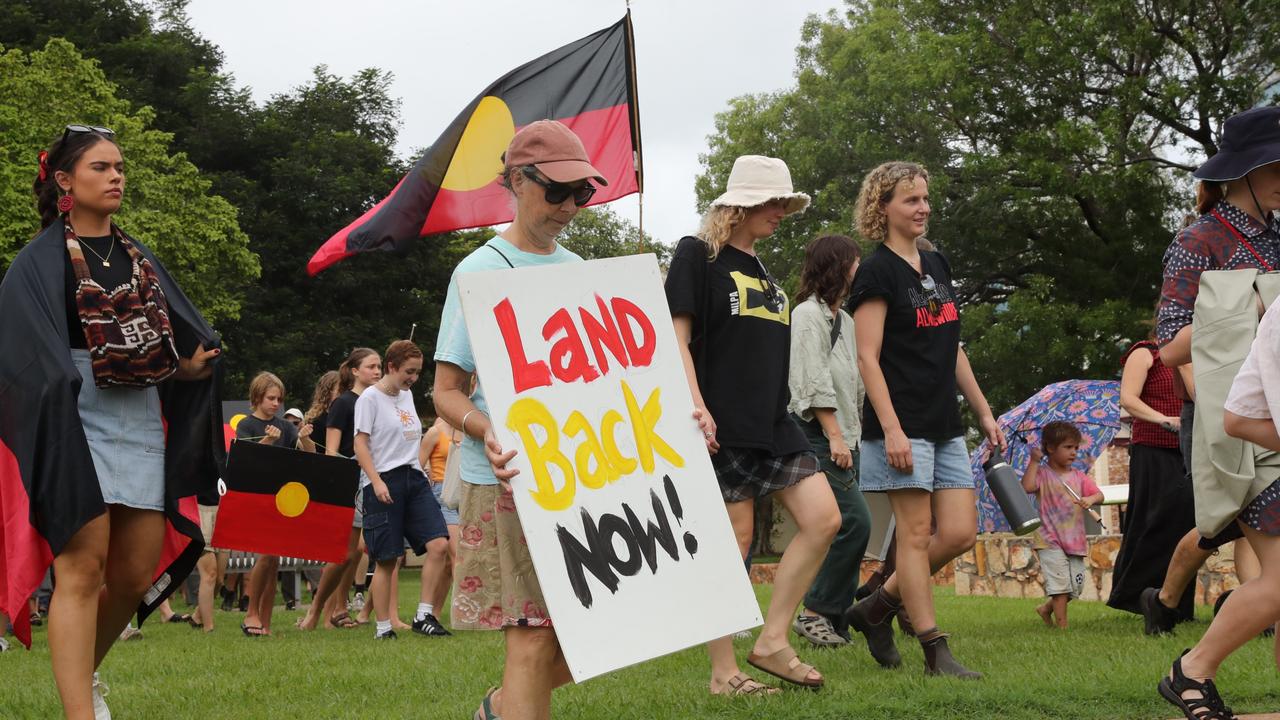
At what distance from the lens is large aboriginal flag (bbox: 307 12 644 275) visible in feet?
38.8

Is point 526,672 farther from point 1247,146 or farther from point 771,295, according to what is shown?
point 1247,146

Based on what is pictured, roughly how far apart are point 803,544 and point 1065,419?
12094 millimetres

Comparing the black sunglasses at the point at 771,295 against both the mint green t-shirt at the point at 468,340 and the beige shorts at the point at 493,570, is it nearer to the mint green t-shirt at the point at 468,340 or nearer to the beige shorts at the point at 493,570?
the mint green t-shirt at the point at 468,340

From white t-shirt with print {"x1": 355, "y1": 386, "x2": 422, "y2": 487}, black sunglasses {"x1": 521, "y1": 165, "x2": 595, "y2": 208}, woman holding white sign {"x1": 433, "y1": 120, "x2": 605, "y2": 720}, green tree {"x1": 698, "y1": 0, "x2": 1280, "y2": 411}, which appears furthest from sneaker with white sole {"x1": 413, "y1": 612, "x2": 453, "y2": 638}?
green tree {"x1": 698, "y1": 0, "x2": 1280, "y2": 411}

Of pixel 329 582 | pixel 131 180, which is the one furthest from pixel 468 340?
pixel 131 180

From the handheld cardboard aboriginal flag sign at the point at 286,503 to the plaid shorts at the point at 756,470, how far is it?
4869 millimetres

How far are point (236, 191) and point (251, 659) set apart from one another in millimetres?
32606

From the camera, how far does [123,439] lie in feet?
16.2

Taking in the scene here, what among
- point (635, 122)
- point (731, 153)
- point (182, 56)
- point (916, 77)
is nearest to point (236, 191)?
point (182, 56)

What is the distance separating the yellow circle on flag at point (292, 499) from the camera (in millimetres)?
9922

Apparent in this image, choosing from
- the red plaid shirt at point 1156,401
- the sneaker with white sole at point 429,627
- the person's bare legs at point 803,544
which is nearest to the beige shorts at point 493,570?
the person's bare legs at point 803,544

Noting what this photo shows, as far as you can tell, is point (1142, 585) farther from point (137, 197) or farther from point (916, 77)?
point (137, 197)

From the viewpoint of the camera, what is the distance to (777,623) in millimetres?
5621

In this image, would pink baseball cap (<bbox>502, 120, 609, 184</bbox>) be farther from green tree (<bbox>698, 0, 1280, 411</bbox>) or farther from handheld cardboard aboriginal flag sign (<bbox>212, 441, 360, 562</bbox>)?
green tree (<bbox>698, 0, 1280, 411</bbox>)
